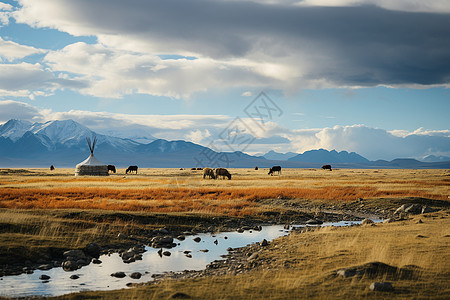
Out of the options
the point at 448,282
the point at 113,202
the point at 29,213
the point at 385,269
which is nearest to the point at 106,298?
the point at 385,269

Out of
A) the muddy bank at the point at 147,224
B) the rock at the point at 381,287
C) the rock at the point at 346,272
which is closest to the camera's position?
the rock at the point at 381,287

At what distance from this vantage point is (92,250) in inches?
705

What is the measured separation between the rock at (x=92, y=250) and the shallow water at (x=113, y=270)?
0.61 m

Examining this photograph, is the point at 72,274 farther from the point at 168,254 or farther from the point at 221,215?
the point at 221,215

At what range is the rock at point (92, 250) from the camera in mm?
17766

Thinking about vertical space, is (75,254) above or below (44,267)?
above

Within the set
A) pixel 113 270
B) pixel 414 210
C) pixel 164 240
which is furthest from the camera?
pixel 414 210

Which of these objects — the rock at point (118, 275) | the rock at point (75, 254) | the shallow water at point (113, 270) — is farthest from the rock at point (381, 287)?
the rock at point (75, 254)

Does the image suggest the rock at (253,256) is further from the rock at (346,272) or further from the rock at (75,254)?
the rock at (75,254)

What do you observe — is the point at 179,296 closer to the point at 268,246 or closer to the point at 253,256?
the point at 253,256

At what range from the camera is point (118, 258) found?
17.4m

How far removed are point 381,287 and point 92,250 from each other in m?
12.2

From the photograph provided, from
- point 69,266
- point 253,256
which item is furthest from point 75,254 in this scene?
point 253,256

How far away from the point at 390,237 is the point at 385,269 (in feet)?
22.9
